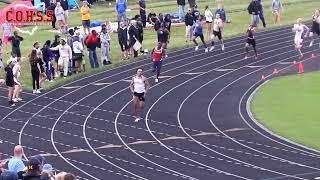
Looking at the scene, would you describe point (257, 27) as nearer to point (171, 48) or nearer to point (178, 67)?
point (171, 48)

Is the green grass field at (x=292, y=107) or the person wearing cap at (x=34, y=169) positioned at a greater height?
the person wearing cap at (x=34, y=169)

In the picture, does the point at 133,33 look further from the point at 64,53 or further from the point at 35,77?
the point at 35,77

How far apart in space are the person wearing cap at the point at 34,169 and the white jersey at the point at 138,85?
13.5 m

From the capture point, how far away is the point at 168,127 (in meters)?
26.4

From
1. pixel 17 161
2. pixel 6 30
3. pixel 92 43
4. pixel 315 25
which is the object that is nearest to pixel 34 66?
pixel 92 43

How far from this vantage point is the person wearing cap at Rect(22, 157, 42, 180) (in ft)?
46.4

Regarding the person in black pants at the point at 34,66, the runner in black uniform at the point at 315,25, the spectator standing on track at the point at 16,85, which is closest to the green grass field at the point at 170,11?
the person in black pants at the point at 34,66

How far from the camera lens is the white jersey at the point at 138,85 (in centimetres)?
2756

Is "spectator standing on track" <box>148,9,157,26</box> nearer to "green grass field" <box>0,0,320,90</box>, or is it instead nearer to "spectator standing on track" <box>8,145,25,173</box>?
"green grass field" <box>0,0,320,90</box>

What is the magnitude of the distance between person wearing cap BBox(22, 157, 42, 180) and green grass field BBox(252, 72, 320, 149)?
429 inches

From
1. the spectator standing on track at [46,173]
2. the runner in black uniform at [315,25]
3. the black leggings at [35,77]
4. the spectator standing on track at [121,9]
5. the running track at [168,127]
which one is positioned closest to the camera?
the spectator standing on track at [46,173]

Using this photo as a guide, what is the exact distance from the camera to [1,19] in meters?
42.6

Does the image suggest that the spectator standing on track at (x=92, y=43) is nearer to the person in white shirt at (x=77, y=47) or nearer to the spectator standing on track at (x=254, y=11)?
the person in white shirt at (x=77, y=47)

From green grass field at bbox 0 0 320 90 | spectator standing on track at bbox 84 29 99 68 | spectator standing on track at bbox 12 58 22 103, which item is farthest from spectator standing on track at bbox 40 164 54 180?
spectator standing on track at bbox 84 29 99 68
